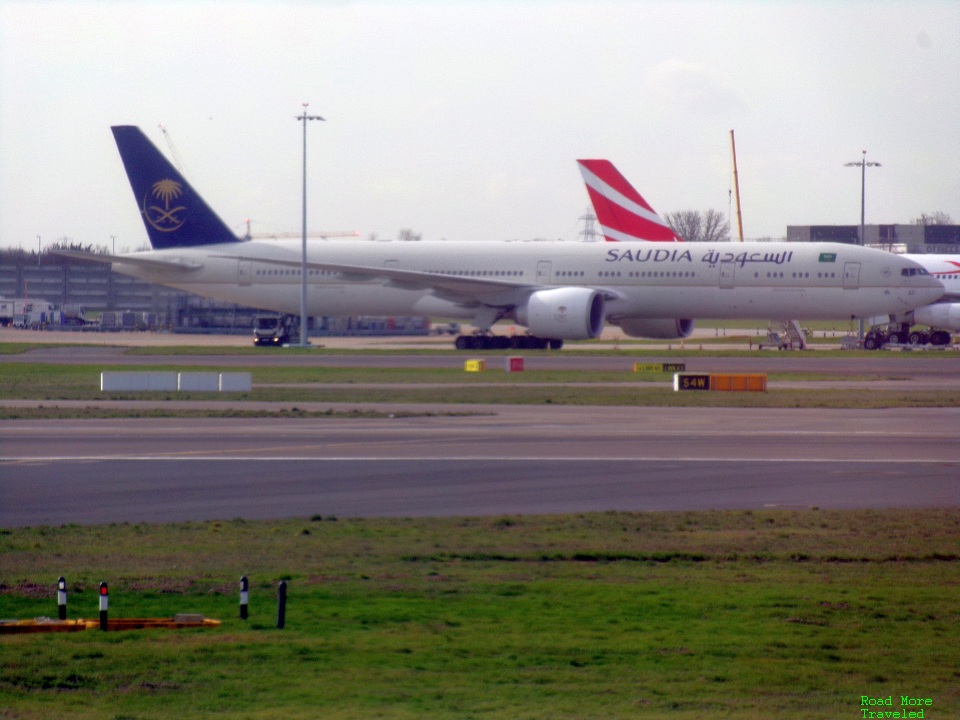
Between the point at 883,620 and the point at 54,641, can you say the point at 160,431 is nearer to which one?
the point at 54,641

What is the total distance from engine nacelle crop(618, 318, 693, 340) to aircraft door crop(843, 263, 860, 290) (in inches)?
291

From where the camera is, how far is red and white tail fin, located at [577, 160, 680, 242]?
8212 centimetres

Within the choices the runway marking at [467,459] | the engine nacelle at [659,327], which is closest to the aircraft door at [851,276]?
the engine nacelle at [659,327]

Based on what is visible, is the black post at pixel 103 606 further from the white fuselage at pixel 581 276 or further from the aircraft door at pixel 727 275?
the aircraft door at pixel 727 275

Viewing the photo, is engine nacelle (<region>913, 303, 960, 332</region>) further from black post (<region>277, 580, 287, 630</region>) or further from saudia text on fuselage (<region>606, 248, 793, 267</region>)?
black post (<region>277, 580, 287, 630</region>)

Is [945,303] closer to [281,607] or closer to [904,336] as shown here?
[904,336]

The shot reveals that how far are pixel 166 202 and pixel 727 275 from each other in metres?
26.9

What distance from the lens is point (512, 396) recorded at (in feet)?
112

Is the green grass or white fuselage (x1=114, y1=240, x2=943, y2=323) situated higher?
white fuselage (x1=114, y1=240, x2=943, y2=323)

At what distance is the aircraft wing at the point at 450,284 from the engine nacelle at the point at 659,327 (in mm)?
5336

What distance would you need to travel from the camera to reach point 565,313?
51719mm

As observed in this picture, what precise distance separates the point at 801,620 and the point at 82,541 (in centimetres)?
787

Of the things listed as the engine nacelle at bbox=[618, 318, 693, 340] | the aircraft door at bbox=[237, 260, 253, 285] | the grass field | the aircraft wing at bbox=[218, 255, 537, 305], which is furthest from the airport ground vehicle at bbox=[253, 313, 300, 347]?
the grass field

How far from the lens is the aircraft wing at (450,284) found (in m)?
53.9
